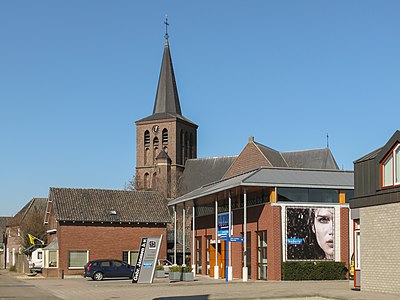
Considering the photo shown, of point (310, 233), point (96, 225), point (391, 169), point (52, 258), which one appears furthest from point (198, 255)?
point (391, 169)

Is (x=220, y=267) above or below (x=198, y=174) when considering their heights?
below

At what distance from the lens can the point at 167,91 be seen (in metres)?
115

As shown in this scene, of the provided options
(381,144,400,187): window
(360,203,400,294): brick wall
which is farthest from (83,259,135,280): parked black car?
(381,144,400,187): window

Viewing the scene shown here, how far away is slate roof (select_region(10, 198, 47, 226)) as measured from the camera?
3356 inches

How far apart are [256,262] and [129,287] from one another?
8.81 metres

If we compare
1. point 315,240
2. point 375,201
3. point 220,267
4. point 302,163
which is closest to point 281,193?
point 315,240

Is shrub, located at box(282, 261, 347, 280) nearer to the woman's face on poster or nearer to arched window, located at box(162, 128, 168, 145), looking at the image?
the woman's face on poster

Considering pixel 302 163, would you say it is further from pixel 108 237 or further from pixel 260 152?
pixel 108 237

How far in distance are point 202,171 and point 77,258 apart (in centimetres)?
5215

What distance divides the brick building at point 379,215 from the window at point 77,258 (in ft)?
107

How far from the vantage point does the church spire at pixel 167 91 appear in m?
112

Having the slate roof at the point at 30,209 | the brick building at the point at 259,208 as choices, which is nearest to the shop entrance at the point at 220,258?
the brick building at the point at 259,208

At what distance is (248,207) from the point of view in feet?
138

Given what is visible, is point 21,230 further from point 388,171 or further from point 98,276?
point 388,171
